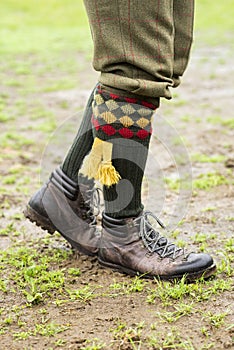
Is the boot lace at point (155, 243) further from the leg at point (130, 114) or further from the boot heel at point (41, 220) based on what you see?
the boot heel at point (41, 220)

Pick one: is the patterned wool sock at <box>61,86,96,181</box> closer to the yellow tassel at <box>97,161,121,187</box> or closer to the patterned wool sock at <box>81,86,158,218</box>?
the patterned wool sock at <box>81,86,158,218</box>

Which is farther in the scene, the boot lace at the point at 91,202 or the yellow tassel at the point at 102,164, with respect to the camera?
the boot lace at the point at 91,202

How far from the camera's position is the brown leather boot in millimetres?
2057

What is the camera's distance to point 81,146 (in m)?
2.23

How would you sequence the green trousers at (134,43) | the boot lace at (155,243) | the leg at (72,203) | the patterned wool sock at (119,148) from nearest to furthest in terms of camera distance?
the green trousers at (134,43), the patterned wool sock at (119,148), the boot lace at (155,243), the leg at (72,203)

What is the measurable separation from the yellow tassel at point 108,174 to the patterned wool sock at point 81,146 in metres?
0.18

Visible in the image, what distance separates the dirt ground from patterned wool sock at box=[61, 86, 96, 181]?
35 cm

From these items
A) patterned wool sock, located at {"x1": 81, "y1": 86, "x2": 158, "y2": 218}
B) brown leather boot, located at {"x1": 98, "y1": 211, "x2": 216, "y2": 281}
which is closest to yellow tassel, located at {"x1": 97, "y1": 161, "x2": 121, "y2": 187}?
patterned wool sock, located at {"x1": 81, "y1": 86, "x2": 158, "y2": 218}

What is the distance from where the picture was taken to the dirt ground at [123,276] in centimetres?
175

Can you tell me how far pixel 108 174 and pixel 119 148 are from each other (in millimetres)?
100

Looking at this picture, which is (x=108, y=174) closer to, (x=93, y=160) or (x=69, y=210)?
(x=93, y=160)

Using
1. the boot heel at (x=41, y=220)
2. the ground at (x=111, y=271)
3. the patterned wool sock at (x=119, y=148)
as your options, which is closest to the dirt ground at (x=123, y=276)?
the ground at (x=111, y=271)

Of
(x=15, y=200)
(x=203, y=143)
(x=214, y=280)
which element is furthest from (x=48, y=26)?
(x=214, y=280)

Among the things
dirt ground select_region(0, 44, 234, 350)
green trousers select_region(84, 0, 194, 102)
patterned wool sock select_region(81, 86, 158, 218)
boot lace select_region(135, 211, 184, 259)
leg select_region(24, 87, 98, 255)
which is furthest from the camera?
leg select_region(24, 87, 98, 255)
